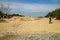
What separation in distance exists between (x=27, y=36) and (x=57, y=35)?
2908mm

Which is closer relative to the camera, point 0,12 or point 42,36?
point 42,36

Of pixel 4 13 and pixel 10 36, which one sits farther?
pixel 4 13

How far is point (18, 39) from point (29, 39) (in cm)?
99

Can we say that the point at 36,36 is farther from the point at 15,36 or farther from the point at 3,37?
the point at 3,37

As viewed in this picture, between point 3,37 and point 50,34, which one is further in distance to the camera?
point 50,34

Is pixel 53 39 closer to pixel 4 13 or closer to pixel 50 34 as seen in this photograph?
pixel 50 34

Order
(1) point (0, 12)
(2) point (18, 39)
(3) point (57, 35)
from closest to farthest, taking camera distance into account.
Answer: (2) point (18, 39), (3) point (57, 35), (1) point (0, 12)

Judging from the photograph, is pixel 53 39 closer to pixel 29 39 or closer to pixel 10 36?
pixel 29 39

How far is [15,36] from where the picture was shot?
1833cm

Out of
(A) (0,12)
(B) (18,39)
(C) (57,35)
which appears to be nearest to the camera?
Result: (B) (18,39)

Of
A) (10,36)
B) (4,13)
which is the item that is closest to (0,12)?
(4,13)

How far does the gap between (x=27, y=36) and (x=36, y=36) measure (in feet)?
2.80

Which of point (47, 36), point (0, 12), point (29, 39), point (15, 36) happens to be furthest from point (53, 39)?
point (0, 12)

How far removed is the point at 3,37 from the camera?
17.8 metres
